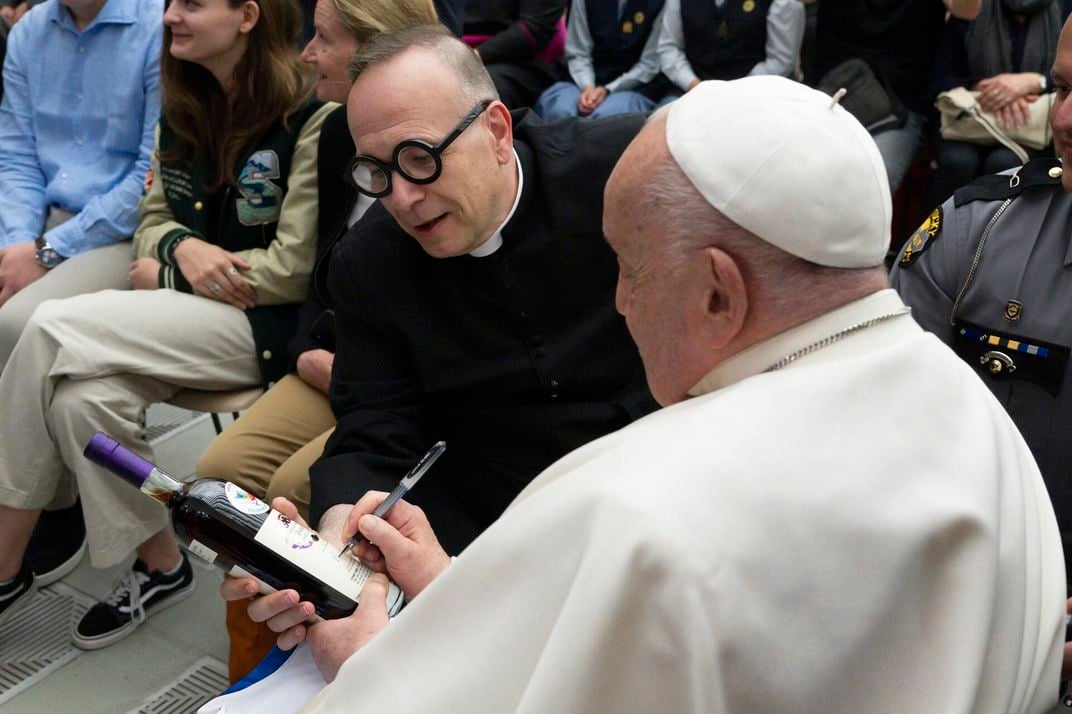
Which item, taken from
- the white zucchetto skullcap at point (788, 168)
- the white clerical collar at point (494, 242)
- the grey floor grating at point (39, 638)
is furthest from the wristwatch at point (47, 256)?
the white zucchetto skullcap at point (788, 168)

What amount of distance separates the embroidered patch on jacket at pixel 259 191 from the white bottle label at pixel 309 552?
5.19 feet

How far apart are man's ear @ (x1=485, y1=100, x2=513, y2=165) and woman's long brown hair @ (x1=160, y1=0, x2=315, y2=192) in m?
1.02

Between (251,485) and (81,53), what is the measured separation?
1.78m

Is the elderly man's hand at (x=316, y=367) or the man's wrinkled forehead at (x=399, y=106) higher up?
the man's wrinkled forehead at (x=399, y=106)

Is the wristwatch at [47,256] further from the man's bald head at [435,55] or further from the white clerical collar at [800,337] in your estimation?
the white clerical collar at [800,337]

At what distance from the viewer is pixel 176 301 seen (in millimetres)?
2816

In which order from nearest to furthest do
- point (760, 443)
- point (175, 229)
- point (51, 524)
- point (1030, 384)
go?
point (760, 443) < point (1030, 384) < point (175, 229) < point (51, 524)

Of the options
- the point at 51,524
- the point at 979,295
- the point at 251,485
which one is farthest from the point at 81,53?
the point at 979,295

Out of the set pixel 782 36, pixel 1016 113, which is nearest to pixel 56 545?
pixel 782 36

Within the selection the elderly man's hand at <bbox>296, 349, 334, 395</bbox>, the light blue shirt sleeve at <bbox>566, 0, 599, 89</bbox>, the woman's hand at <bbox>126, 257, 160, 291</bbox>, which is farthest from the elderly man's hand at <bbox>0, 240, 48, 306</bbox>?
the light blue shirt sleeve at <bbox>566, 0, 599, 89</bbox>

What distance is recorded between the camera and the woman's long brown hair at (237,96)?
2.90m

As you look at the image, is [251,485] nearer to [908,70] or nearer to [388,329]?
[388,329]

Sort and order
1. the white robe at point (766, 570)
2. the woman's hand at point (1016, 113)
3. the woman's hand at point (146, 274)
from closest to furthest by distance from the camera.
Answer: the white robe at point (766, 570) → the woman's hand at point (146, 274) → the woman's hand at point (1016, 113)

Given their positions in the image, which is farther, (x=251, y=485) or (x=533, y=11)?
(x=533, y=11)
